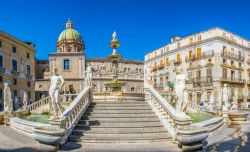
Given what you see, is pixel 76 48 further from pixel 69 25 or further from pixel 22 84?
pixel 22 84

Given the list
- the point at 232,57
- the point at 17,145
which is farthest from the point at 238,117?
the point at 232,57

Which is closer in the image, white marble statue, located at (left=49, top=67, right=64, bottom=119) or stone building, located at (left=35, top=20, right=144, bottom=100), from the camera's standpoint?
white marble statue, located at (left=49, top=67, right=64, bottom=119)

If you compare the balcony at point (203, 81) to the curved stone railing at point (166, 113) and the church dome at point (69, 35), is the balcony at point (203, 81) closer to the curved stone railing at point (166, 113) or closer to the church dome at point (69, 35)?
the church dome at point (69, 35)

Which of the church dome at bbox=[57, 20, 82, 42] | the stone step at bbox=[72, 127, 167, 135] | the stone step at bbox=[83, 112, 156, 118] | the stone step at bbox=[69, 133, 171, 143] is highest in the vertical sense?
the church dome at bbox=[57, 20, 82, 42]

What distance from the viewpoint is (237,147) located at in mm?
8297

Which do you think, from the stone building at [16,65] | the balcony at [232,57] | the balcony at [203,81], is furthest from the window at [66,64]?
the balcony at [232,57]

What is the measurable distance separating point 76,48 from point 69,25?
9.07 meters

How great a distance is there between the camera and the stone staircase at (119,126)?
9.45 meters

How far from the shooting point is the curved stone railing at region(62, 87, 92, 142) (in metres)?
9.68

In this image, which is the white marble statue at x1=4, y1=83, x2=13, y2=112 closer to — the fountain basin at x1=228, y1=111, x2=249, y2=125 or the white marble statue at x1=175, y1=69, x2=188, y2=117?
the white marble statue at x1=175, y1=69, x2=188, y2=117

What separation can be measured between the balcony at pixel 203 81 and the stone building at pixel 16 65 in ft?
98.6

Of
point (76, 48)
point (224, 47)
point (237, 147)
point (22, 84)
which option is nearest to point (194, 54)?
point (224, 47)

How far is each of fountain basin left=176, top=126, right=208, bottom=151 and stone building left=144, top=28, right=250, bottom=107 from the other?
32.6m

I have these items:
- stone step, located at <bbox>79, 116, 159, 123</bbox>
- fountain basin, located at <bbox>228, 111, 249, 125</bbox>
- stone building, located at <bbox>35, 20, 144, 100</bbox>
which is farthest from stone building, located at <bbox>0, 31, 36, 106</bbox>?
fountain basin, located at <bbox>228, 111, 249, 125</bbox>
